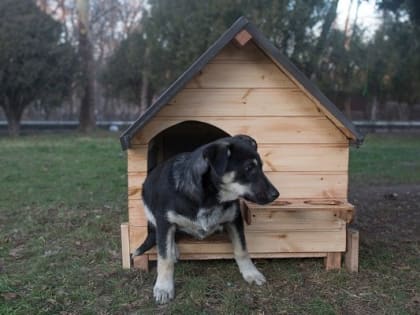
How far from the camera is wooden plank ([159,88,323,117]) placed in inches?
Result: 178

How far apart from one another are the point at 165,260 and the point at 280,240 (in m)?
1.16

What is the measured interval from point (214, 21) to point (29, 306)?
64.6ft

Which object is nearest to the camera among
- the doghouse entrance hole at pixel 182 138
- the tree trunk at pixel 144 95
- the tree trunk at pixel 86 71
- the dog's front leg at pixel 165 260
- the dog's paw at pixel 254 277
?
the dog's front leg at pixel 165 260

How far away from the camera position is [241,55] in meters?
4.53

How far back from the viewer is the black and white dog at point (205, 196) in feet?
12.5

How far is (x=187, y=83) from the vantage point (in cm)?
438

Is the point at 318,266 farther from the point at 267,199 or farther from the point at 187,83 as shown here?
the point at 187,83

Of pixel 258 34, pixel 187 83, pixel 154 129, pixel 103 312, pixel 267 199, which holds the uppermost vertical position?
pixel 258 34

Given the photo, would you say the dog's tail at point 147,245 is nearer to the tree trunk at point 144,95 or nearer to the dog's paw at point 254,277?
the dog's paw at point 254,277

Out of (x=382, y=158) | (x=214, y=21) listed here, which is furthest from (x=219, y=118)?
(x=214, y=21)

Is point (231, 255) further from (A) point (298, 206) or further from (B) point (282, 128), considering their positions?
(B) point (282, 128)

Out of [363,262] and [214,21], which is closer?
[363,262]

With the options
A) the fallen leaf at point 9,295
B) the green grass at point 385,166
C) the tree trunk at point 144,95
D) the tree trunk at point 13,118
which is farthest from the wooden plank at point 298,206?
the tree trunk at point 144,95

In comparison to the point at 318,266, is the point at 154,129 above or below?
above
